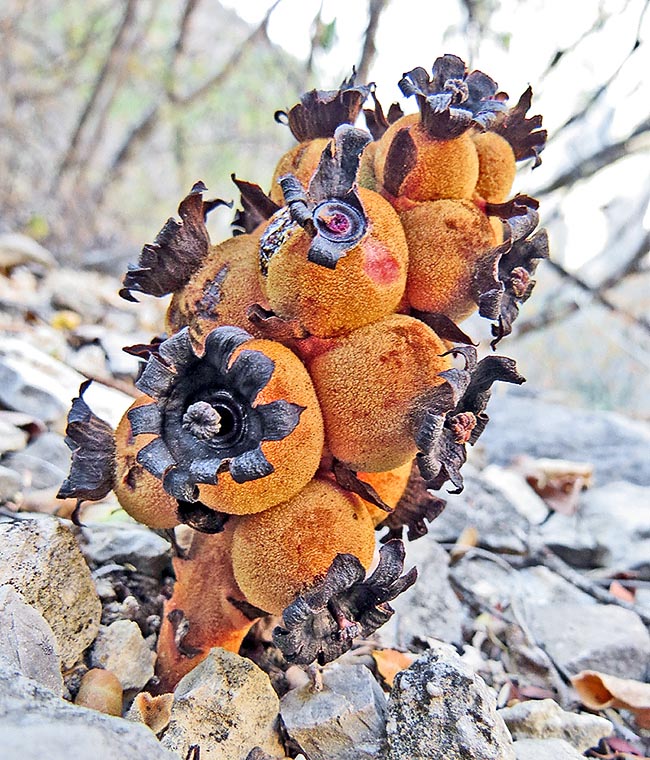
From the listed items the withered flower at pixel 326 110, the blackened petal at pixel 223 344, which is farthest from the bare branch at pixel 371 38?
the blackened petal at pixel 223 344

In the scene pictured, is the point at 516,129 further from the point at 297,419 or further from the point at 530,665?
the point at 530,665

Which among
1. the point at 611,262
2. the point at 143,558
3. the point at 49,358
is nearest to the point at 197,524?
the point at 143,558

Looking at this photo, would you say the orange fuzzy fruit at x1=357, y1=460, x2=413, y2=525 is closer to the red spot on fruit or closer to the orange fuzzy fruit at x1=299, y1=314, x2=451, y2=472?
the orange fuzzy fruit at x1=299, y1=314, x2=451, y2=472

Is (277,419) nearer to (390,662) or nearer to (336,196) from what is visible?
(336,196)

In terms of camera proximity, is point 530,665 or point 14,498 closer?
point 14,498

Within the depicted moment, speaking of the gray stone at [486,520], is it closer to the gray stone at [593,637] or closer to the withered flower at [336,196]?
the gray stone at [593,637]

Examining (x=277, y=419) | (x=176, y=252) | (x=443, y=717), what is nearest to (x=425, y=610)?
(x=443, y=717)
